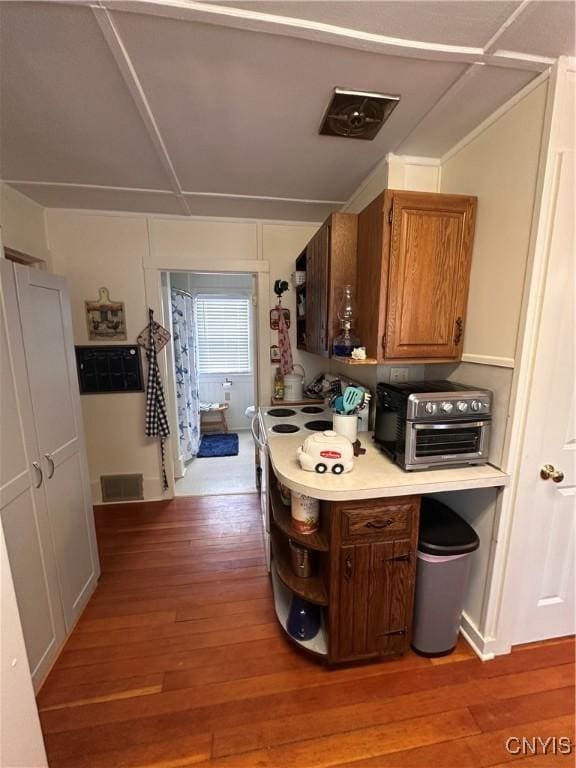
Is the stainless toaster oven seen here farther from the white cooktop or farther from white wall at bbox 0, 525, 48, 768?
white wall at bbox 0, 525, 48, 768

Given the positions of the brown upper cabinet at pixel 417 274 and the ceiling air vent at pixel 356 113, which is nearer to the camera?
the ceiling air vent at pixel 356 113

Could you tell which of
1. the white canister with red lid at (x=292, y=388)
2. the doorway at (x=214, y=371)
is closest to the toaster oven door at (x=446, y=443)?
the white canister with red lid at (x=292, y=388)

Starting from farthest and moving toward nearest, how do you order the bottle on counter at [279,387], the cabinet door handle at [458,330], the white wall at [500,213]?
the bottle on counter at [279,387]
the cabinet door handle at [458,330]
the white wall at [500,213]

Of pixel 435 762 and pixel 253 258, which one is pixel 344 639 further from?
pixel 253 258

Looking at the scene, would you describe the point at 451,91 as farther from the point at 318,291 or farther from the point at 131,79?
the point at 131,79

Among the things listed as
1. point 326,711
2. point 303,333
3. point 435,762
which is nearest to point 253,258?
point 303,333

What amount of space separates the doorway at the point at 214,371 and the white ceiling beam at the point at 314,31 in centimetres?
269

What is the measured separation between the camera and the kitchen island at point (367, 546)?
1.29 metres

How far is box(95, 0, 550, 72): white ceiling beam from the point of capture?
87 centimetres

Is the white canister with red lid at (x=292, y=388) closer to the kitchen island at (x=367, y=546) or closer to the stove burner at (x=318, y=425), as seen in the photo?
the stove burner at (x=318, y=425)

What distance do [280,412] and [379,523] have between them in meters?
1.31

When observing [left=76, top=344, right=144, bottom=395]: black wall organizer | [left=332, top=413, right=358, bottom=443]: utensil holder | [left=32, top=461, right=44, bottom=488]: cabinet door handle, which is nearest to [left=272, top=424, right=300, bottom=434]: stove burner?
[left=332, top=413, right=358, bottom=443]: utensil holder

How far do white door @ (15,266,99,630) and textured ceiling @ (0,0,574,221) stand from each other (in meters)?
0.72

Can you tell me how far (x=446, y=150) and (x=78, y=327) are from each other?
2.89 meters
